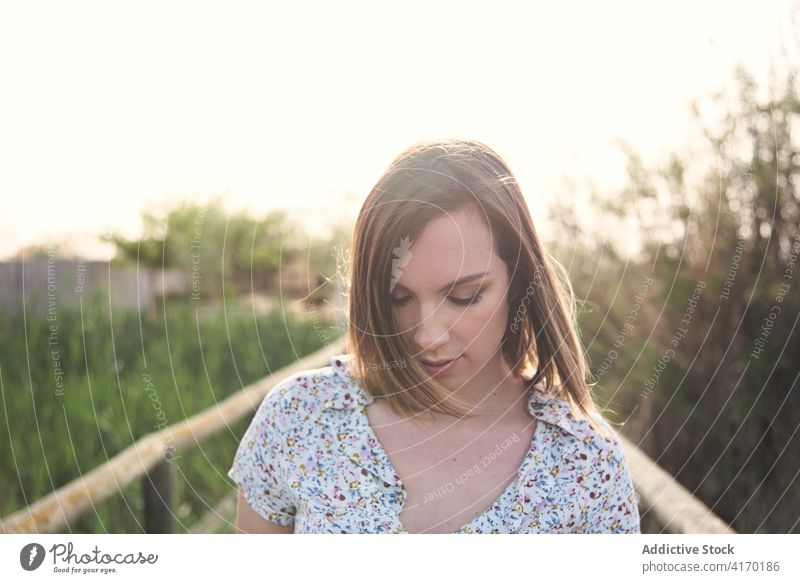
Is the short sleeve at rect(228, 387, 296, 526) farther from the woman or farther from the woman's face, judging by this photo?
the woman's face

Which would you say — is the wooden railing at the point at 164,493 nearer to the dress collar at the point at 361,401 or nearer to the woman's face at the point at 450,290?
the dress collar at the point at 361,401

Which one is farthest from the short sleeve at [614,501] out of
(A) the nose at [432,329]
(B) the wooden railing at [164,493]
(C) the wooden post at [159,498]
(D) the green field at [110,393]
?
(C) the wooden post at [159,498]

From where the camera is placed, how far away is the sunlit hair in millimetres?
841

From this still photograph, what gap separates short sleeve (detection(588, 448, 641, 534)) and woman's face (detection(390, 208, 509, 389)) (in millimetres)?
195

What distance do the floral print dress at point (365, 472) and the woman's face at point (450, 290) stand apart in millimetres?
113

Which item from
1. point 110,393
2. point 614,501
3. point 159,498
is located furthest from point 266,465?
point 110,393

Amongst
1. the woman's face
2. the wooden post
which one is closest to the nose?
the woman's face

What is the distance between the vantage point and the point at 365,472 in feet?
2.91

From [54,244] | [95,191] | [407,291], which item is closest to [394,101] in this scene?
[407,291]

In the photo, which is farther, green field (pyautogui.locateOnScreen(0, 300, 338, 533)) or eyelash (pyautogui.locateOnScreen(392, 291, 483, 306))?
green field (pyautogui.locateOnScreen(0, 300, 338, 533))

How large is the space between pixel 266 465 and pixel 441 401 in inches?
8.3

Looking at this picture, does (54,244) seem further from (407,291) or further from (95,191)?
(407,291)

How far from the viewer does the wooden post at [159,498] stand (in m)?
1.37
